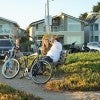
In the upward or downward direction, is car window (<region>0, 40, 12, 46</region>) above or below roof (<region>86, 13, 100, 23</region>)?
below

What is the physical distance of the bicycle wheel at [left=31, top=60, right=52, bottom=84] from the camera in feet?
40.6

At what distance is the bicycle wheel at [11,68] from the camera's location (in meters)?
13.3

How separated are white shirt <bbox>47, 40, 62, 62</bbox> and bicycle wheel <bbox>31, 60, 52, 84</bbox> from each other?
0.45m

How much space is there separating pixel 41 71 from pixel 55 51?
31.4 inches

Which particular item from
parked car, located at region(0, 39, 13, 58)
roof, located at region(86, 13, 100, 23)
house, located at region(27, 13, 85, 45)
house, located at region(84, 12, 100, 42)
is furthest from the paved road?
roof, located at region(86, 13, 100, 23)

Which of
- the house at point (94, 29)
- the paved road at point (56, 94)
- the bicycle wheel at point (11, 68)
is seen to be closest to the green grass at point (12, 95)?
the paved road at point (56, 94)

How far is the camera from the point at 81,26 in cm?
7894

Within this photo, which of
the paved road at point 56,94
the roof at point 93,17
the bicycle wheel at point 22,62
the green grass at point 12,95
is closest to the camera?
the green grass at point 12,95

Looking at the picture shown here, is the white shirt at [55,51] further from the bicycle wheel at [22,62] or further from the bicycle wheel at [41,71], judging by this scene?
the bicycle wheel at [22,62]

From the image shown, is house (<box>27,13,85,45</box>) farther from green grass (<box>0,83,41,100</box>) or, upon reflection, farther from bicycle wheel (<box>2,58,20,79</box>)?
green grass (<box>0,83,41,100</box>)

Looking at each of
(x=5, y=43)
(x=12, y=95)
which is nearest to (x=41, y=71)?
(x=12, y=95)

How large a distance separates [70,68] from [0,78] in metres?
2.15

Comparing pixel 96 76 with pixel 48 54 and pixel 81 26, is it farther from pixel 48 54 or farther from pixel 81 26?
pixel 81 26

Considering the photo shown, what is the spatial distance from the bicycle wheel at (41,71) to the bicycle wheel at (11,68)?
0.77 metres
